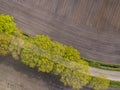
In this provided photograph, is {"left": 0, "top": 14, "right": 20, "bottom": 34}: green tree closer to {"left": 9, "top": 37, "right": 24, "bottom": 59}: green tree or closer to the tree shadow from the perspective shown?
{"left": 9, "top": 37, "right": 24, "bottom": 59}: green tree

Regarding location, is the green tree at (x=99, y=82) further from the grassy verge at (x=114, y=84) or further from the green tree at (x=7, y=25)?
the green tree at (x=7, y=25)

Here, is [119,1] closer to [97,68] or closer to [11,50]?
[97,68]

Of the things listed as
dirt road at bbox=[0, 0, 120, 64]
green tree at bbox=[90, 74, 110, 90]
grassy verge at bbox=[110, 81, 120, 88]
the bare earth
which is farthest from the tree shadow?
grassy verge at bbox=[110, 81, 120, 88]

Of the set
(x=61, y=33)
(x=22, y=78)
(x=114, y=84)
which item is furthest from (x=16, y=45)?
(x=114, y=84)

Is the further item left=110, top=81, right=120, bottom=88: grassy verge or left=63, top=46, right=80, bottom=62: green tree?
left=110, top=81, right=120, bottom=88: grassy verge

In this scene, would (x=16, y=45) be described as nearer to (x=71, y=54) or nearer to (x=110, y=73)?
(x=71, y=54)

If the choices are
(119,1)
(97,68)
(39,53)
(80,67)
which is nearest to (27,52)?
(39,53)

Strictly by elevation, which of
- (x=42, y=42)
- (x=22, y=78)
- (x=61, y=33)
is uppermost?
(x=61, y=33)
